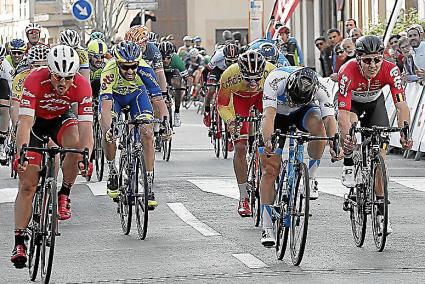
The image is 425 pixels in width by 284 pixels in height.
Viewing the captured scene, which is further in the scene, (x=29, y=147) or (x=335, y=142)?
(x=335, y=142)

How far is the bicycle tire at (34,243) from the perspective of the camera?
1089cm

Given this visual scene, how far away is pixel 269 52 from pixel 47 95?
3917 millimetres

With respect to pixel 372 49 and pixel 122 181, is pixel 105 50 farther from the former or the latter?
pixel 372 49

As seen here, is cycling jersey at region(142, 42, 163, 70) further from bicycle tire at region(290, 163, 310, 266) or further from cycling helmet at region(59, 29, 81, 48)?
bicycle tire at region(290, 163, 310, 266)

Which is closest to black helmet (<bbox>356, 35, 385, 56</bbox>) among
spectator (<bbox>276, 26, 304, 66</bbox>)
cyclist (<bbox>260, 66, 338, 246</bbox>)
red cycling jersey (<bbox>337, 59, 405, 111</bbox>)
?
red cycling jersey (<bbox>337, 59, 405, 111</bbox>)

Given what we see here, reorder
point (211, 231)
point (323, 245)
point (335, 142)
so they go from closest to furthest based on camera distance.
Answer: point (335, 142)
point (323, 245)
point (211, 231)

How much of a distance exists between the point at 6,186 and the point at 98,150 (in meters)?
1.35

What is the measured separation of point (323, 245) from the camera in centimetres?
1265

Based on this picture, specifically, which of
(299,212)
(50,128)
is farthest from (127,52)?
(299,212)

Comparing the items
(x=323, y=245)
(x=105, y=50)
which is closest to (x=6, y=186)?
(x=105, y=50)

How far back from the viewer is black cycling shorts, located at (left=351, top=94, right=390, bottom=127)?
13.3 meters

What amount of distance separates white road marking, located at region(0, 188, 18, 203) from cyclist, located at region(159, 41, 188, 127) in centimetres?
685

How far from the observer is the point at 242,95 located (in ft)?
48.4

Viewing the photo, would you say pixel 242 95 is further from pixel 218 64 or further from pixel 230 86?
pixel 218 64
